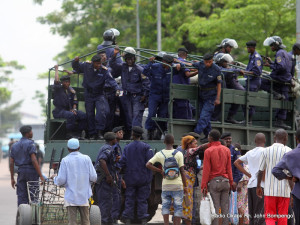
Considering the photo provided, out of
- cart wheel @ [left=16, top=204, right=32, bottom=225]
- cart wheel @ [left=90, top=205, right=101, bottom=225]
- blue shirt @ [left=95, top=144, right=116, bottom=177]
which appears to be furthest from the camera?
blue shirt @ [left=95, top=144, right=116, bottom=177]

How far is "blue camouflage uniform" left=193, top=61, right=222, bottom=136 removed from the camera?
1381cm

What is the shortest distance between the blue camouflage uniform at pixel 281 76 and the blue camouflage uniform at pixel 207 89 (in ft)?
6.51

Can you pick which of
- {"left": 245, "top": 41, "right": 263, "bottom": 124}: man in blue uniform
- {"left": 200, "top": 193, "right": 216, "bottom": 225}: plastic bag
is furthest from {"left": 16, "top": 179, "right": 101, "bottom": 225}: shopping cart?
{"left": 245, "top": 41, "right": 263, "bottom": 124}: man in blue uniform

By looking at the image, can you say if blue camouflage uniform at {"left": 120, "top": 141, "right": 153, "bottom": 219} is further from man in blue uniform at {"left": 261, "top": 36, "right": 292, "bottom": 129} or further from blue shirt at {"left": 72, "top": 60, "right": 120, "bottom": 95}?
man in blue uniform at {"left": 261, "top": 36, "right": 292, "bottom": 129}

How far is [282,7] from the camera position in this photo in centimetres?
2491

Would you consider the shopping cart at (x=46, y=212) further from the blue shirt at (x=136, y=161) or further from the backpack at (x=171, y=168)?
the blue shirt at (x=136, y=161)

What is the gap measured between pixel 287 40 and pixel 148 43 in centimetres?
895

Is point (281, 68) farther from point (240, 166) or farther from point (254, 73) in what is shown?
point (240, 166)

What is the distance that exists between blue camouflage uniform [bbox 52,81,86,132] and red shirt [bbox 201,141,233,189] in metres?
3.93

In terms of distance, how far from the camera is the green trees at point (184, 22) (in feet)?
82.9

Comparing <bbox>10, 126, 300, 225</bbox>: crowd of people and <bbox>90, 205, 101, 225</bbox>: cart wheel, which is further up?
<bbox>10, 126, 300, 225</bbox>: crowd of people

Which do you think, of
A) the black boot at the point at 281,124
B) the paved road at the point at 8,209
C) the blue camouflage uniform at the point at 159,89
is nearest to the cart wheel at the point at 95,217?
the blue camouflage uniform at the point at 159,89

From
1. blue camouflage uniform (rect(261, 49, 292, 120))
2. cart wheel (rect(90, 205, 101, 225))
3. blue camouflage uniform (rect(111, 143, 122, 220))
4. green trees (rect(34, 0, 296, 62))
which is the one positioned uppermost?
green trees (rect(34, 0, 296, 62))

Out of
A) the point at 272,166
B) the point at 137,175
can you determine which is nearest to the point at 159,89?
the point at 137,175
